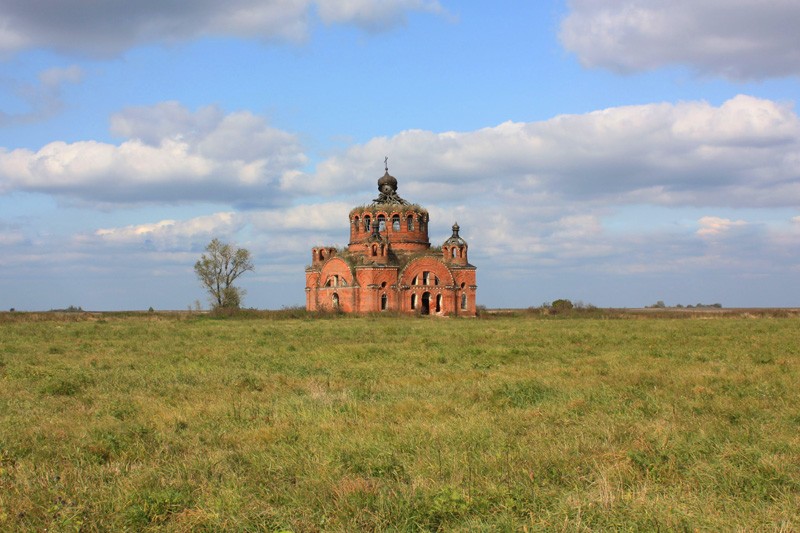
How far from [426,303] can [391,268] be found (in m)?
4.28

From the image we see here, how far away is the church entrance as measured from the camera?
56.7m

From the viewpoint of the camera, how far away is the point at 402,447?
8.43 m

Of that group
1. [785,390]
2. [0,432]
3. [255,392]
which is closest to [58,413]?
[0,432]

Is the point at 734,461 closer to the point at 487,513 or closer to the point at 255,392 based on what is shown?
the point at 487,513

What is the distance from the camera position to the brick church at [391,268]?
55094 mm

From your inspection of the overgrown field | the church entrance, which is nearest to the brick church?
the church entrance

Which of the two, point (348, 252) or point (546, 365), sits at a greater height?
point (348, 252)

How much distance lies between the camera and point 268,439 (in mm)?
9000

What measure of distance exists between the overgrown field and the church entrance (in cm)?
3937

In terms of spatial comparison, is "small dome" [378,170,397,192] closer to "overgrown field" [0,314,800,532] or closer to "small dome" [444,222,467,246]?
"small dome" [444,222,467,246]

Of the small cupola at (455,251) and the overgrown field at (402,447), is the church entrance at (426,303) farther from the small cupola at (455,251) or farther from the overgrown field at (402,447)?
the overgrown field at (402,447)

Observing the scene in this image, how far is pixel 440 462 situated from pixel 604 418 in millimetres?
3313

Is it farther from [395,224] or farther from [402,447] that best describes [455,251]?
[402,447]

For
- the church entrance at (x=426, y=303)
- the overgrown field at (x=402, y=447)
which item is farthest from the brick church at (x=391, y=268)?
the overgrown field at (x=402, y=447)
